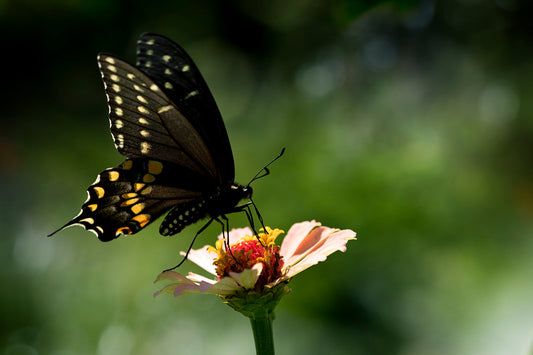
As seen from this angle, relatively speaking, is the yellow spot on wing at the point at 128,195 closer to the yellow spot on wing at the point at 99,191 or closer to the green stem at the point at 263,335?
the yellow spot on wing at the point at 99,191

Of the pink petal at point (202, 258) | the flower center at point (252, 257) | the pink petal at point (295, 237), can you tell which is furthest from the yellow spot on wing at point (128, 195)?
the pink petal at point (295, 237)

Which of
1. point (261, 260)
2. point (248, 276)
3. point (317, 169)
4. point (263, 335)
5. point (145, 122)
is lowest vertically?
point (263, 335)

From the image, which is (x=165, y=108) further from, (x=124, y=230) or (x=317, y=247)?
(x=317, y=247)

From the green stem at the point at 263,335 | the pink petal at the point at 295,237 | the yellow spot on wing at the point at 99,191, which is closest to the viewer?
the green stem at the point at 263,335

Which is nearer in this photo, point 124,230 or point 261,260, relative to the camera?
point 261,260

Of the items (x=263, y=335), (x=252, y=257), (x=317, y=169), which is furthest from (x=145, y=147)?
(x=317, y=169)

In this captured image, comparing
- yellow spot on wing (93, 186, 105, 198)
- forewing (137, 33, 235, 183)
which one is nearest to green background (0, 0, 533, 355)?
forewing (137, 33, 235, 183)

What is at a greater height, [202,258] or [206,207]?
[206,207]
